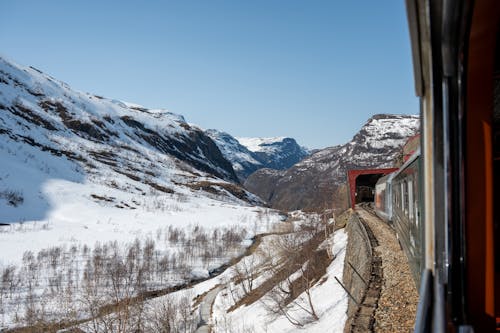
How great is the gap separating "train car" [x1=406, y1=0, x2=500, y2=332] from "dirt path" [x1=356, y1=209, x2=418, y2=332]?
297 inches

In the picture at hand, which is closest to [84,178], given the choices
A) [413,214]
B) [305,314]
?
[305,314]

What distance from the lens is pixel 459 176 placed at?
2.37 metres

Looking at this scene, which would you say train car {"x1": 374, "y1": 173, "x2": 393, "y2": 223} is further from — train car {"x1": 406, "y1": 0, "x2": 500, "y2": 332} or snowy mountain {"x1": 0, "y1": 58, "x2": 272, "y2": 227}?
snowy mountain {"x1": 0, "y1": 58, "x2": 272, "y2": 227}

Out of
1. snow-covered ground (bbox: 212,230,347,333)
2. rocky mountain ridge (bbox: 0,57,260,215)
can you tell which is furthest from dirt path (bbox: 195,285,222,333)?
rocky mountain ridge (bbox: 0,57,260,215)

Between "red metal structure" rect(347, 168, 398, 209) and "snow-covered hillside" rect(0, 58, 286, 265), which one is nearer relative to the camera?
"red metal structure" rect(347, 168, 398, 209)

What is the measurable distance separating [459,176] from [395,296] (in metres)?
10.1

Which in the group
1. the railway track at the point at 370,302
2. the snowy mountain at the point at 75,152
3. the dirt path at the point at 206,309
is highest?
the snowy mountain at the point at 75,152

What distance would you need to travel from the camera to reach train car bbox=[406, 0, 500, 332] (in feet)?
7.37

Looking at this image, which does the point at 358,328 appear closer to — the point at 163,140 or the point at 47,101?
the point at 47,101

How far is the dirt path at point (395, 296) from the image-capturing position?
9766 millimetres

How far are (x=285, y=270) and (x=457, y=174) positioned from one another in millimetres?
32641

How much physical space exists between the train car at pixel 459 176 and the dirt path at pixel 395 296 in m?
7.55

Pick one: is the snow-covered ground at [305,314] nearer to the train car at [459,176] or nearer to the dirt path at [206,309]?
the dirt path at [206,309]

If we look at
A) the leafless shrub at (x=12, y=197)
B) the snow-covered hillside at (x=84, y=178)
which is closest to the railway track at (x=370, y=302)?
the snow-covered hillside at (x=84, y=178)
